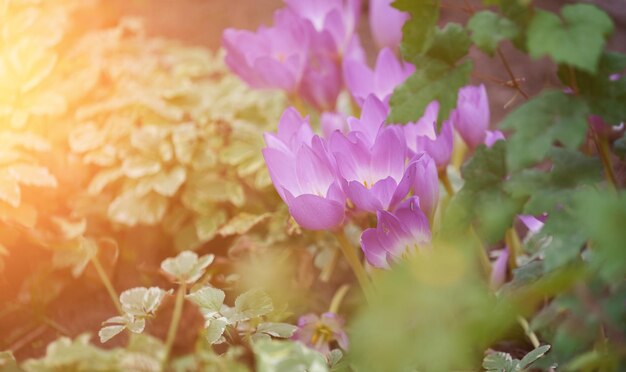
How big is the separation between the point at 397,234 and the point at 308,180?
0.42 ft

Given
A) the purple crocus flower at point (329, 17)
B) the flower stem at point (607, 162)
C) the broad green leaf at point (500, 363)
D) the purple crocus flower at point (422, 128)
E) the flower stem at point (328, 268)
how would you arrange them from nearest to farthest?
the flower stem at point (607, 162)
the broad green leaf at point (500, 363)
the purple crocus flower at point (422, 128)
the purple crocus flower at point (329, 17)
the flower stem at point (328, 268)

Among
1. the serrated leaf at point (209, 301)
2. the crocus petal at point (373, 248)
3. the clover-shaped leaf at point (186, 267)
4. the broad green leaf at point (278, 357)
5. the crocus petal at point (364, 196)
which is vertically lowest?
the clover-shaped leaf at point (186, 267)

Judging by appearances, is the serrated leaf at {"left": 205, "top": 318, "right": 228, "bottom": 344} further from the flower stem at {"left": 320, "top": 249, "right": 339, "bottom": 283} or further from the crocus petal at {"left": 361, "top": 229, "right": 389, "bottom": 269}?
the flower stem at {"left": 320, "top": 249, "right": 339, "bottom": 283}

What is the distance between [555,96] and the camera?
77cm

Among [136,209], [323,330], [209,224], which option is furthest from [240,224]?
[323,330]

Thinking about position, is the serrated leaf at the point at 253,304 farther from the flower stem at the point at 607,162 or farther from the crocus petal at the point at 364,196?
the flower stem at the point at 607,162

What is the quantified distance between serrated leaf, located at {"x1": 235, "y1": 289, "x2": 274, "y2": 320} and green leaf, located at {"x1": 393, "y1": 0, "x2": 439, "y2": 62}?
37 cm

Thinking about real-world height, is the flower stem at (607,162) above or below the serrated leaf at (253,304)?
above

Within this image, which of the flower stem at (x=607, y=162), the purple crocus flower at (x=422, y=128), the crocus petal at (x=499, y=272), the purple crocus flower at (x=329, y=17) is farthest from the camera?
the purple crocus flower at (x=329, y=17)

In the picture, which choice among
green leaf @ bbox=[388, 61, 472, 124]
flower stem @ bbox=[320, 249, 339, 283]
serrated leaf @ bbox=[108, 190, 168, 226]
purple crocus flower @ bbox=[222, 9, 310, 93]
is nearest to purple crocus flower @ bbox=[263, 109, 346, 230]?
green leaf @ bbox=[388, 61, 472, 124]

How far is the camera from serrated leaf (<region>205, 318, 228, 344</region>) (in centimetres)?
88

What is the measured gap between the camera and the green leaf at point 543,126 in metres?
0.72

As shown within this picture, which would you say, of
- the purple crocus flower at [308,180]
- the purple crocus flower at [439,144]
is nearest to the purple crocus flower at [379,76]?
the purple crocus flower at [439,144]

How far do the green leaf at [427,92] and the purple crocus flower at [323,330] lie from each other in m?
0.37
